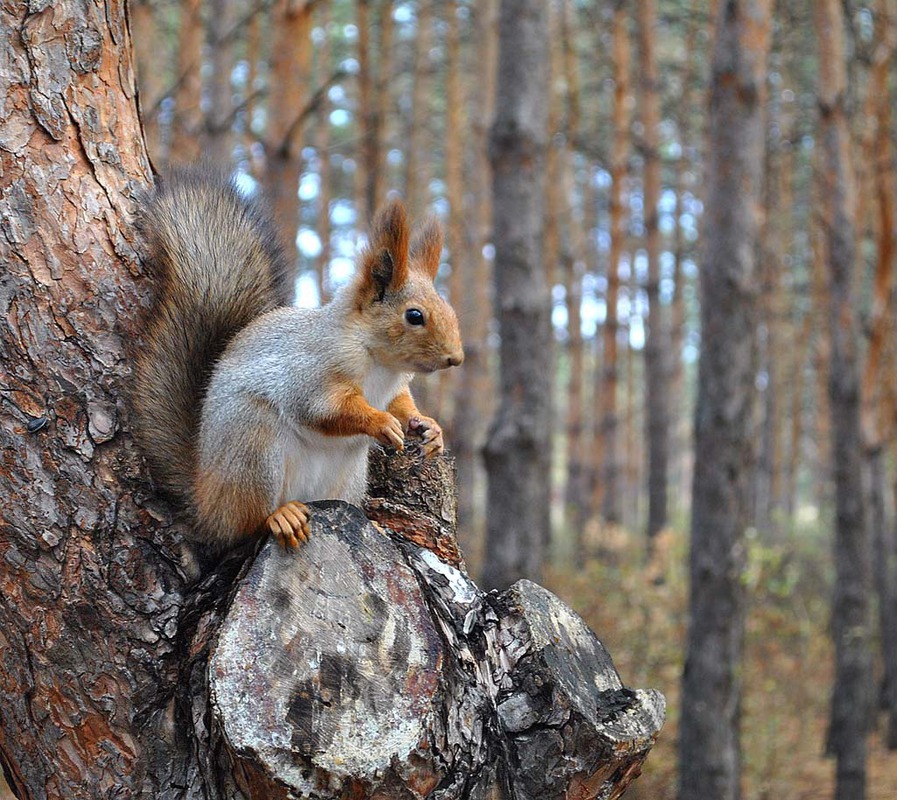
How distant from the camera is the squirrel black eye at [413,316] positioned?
87.1 inches

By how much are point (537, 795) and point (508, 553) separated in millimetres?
4280

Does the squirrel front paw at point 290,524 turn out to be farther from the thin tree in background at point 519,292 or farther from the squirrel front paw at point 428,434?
the thin tree in background at point 519,292

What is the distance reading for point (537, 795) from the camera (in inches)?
61.9

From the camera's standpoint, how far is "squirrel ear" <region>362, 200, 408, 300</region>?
2.10m

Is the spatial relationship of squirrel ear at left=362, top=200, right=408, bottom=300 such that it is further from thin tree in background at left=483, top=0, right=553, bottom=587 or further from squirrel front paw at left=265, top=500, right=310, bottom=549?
thin tree in background at left=483, top=0, right=553, bottom=587

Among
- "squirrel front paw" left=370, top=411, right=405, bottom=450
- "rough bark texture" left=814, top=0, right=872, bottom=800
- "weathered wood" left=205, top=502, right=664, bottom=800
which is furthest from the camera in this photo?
"rough bark texture" left=814, top=0, right=872, bottom=800

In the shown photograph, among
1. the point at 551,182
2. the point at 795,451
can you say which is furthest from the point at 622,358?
the point at 551,182

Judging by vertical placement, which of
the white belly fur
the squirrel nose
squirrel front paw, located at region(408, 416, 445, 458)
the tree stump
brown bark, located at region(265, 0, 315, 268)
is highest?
brown bark, located at region(265, 0, 315, 268)

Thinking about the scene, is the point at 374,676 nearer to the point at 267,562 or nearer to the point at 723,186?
the point at 267,562

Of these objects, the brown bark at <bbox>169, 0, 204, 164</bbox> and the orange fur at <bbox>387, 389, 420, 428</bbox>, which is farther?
the brown bark at <bbox>169, 0, 204, 164</bbox>

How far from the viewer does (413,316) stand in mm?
2213

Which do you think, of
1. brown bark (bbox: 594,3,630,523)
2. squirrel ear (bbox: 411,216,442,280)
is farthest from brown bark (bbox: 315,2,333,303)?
squirrel ear (bbox: 411,216,442,280)

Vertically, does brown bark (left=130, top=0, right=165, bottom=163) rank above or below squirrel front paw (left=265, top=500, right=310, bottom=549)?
above

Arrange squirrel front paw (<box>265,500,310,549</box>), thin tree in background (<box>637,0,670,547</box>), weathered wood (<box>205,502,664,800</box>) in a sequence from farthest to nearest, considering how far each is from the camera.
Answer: thin tree in background (<box>637,0,670,547</box>) → squirrel front paw (<box>265,500,310,549</box>) → weathered wood (<box>205,502,664,800</box>)
